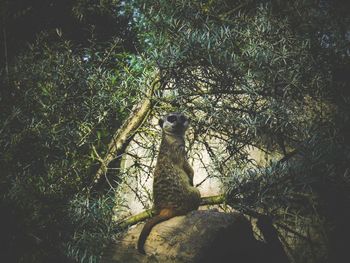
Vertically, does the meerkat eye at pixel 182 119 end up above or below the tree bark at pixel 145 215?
above

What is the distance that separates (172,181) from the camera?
2814 millimetres

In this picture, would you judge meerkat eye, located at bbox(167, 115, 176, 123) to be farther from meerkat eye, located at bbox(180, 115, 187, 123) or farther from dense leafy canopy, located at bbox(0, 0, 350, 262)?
dense leafy canopy, located at bbox(0, 0, 350, 262)

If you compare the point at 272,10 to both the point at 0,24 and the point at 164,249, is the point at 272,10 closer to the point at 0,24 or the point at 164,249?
the point at 164,249

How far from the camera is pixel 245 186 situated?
10.1ft

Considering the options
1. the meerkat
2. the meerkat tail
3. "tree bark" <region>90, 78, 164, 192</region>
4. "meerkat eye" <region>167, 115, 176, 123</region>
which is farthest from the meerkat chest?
"tree bark" <region>90, 78, 164, 192</region>

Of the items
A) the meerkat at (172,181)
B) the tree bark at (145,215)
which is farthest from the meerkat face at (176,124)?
the tree bark at (145,215)

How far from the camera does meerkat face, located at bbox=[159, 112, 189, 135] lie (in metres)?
3.08

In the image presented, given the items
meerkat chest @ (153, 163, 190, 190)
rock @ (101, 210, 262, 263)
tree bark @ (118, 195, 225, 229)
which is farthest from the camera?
tree bark @ (118, 195, 225, 229)

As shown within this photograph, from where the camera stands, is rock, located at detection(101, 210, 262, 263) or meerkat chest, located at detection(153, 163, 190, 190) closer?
rock, located at detection(101, 210, 262, 263)

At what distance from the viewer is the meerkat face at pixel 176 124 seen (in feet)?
10.1

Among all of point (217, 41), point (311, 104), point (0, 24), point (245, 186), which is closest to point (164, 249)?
point (245, 186)

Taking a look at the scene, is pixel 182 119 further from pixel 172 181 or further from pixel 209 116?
pixel 172 181

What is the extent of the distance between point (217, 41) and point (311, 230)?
2.05 meters

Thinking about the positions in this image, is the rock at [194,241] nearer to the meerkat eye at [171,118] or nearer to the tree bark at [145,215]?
the tree bark at [145,215]
